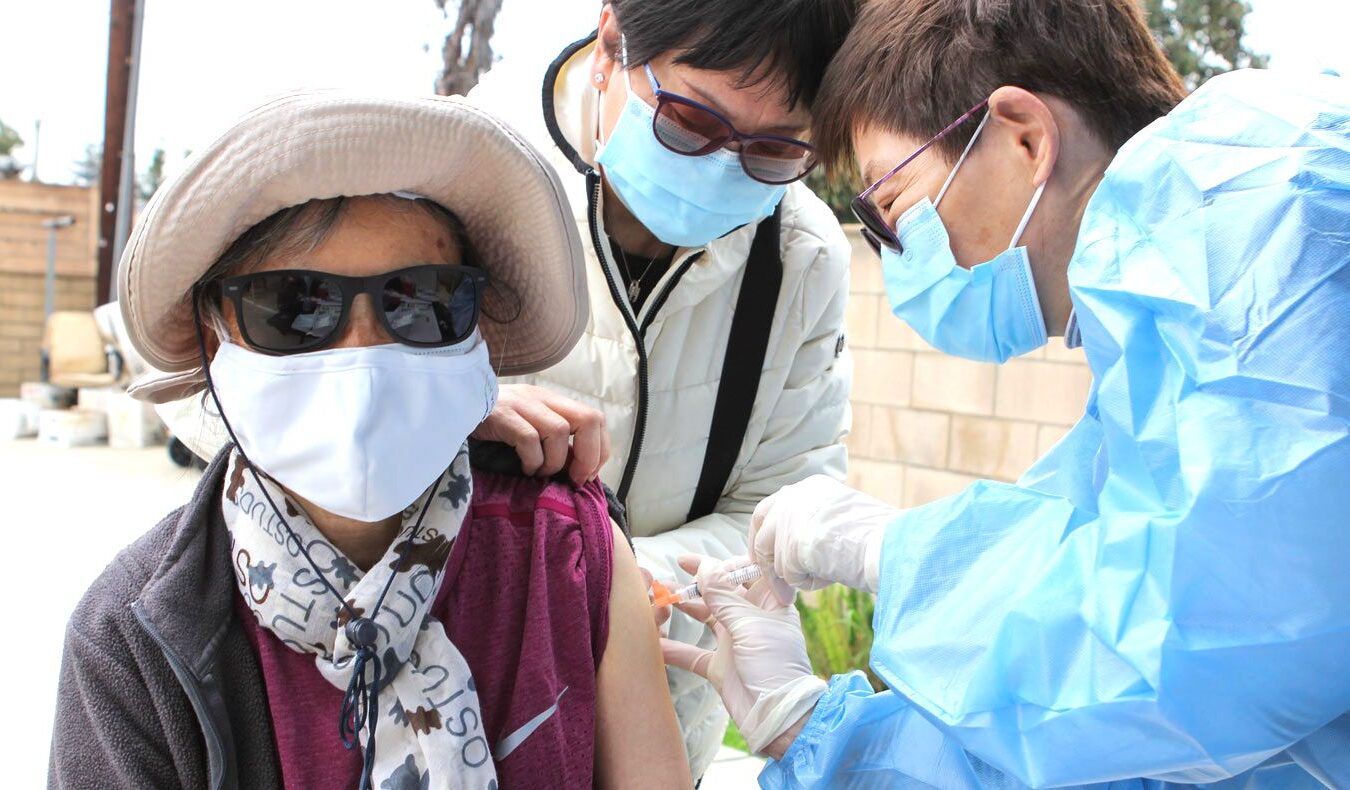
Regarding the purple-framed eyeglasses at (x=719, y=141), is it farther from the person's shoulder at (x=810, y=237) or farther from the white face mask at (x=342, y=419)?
the white face mask at (x=342, y=419)

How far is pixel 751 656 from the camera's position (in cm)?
183

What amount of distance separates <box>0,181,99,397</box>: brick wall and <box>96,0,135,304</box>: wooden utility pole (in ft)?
14.8

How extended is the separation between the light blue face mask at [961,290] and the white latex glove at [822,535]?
1.02 feet

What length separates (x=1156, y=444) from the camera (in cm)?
117

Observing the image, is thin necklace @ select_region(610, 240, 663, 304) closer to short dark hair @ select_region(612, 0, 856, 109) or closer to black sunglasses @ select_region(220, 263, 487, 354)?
short dark hair @ select_region(612, 0, 856, 109)

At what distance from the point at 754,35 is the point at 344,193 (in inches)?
28.7

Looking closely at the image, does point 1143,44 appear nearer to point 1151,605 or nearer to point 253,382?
point 1151,605

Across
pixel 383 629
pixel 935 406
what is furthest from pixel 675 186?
pixel 935 406

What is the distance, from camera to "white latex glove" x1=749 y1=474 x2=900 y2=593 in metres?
1.63

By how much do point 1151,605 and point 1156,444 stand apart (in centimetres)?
15

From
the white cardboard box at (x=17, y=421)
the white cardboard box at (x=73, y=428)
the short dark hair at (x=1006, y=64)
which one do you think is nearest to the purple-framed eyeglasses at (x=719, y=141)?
the short dark hair at (x=1006, y=64)

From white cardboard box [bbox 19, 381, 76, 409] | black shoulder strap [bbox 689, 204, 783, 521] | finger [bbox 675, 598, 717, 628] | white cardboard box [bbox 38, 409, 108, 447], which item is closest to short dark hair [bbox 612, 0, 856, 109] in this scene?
black shoulder strap [bbox 689, 204, 783, 521]

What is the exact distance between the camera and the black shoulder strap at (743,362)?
2213 millimetres

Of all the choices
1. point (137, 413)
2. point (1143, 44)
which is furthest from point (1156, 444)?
point (137, 413)
